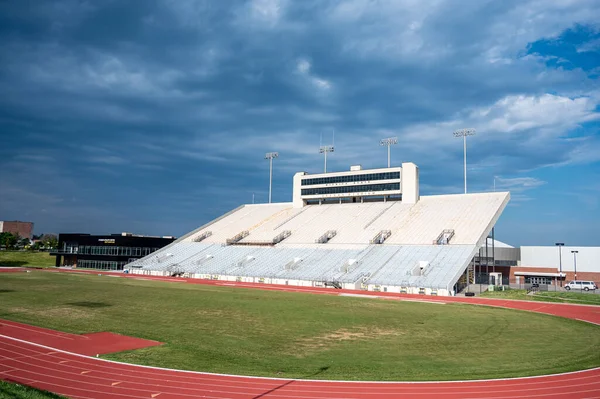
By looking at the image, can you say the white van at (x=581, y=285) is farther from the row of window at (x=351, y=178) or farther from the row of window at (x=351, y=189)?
the row of window at (x=351, y=178)

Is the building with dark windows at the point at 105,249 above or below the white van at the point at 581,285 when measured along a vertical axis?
above

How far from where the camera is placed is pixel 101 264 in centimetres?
8644

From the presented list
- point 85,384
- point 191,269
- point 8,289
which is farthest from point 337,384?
point 191,269

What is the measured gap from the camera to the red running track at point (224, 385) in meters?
14.4

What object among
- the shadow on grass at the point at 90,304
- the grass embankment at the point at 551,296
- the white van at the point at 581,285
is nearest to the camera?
the shadow on grass at the point at 90,304

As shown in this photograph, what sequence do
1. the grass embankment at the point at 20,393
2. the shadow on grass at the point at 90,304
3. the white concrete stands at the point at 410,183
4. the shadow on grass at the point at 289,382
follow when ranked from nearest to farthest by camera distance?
the grass embankment at the point at 20,393, the shadow on grass at the point at 289,382, the shadow on grass at the point at 90,304, the white concrete stands at the point at 410,183

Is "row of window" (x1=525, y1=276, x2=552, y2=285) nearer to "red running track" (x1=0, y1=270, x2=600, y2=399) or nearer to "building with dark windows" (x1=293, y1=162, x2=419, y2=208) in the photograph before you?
"building with dark windows" (x1=293, y1=162, x2=419, y2=208)

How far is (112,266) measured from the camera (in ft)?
280

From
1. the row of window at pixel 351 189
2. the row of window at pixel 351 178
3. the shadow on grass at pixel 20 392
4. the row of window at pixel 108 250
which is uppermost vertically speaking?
the row of window at pixel 351 178

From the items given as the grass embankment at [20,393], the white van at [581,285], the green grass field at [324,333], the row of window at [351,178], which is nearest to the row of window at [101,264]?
the row of window at [351,178]

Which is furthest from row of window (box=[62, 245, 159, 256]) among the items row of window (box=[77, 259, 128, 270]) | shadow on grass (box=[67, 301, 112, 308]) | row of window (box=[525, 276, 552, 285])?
row of window (box=[525, 276, 552, 285])

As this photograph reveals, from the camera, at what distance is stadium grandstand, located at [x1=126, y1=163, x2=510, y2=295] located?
54.3m

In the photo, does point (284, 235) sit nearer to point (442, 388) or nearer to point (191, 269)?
point (191, 269)

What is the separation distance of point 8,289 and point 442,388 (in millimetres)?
43664
